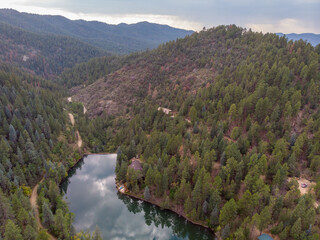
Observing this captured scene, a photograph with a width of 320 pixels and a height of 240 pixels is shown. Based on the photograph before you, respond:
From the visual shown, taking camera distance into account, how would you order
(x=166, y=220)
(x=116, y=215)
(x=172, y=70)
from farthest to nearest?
1. (x=172, y=70)
2. (x=116, y=215)
3. (x=166, y=220)

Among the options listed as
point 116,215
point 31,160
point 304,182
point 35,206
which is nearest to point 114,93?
point 31,160

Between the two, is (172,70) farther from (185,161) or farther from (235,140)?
(185,161)

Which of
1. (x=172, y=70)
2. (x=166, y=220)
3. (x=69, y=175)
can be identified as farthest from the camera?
(x=172, y=70)

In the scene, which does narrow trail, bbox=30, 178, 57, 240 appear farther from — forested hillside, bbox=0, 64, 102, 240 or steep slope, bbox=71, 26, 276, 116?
steep slope, bbox=71, 26, 276, 116

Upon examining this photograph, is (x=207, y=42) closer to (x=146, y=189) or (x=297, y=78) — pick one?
(x=297, y=78)

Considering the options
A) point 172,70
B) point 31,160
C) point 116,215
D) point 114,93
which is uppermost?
point 172,70

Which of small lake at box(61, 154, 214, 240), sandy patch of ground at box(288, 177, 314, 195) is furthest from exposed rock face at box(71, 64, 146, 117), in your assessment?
sandy patch of ground at box(288, 177, 314, 195)

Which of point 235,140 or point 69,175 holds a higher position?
point 235,140

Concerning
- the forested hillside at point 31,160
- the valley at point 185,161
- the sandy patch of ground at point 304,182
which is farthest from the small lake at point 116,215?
the sandy patch of ground at point 304,182
